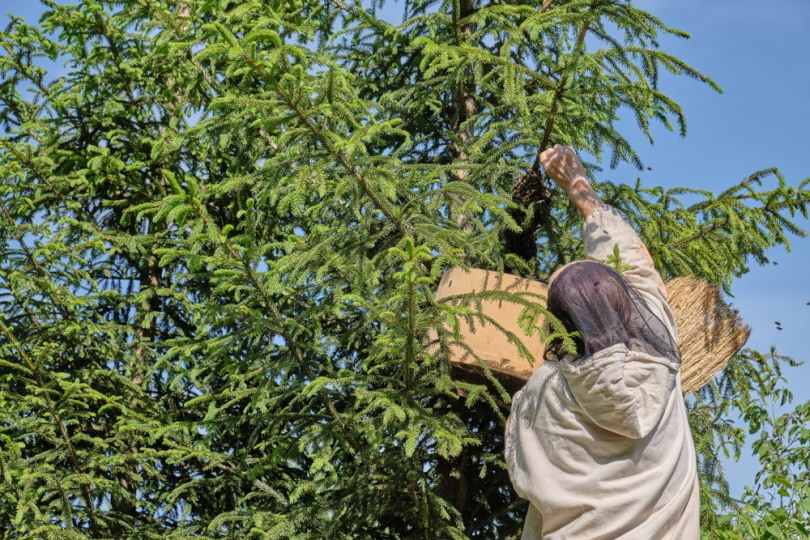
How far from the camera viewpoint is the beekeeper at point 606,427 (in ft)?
10.3

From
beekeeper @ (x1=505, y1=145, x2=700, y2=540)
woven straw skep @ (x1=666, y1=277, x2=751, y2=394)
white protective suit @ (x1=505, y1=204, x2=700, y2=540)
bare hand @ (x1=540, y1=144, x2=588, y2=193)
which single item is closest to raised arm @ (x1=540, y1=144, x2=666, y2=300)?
bare hand @ (x1=540, y1=144, x2=588, y2=193)

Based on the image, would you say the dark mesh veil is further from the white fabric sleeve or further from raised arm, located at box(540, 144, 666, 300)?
raised arm, located at box(540, 144, 666, 300)

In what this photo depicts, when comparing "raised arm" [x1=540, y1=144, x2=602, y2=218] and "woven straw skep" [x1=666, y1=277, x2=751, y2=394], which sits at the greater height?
"raised arm" [x1=540, y1=144, x2=602, y2=218]

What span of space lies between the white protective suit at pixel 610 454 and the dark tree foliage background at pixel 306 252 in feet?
2.47

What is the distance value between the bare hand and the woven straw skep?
28.8 inches

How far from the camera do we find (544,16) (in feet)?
14.2

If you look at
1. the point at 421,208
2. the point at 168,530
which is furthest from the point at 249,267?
the point at 168,530

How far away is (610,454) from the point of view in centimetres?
321

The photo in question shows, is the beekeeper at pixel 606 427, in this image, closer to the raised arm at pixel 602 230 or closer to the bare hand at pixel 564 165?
the raised arm at pixel 602 230

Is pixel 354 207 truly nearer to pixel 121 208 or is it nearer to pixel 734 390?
pixel 734 390

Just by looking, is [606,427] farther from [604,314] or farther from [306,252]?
[306,252]

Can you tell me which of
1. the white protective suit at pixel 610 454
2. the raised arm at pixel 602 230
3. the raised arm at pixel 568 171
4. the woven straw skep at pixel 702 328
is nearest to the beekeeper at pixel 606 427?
the white protective suit at pixel 610 454

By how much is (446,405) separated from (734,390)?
1815 mm

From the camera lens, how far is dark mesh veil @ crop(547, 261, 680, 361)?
3.28m
